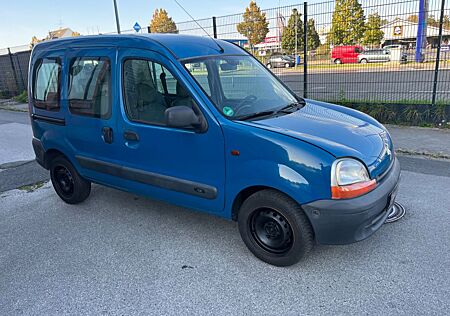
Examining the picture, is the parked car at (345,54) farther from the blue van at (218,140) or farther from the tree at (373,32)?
the blue van at (218,140)

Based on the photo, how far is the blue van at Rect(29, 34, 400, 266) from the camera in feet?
8.82

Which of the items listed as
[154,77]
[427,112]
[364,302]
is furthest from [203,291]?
[427,112]

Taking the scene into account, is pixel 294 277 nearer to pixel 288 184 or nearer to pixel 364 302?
pixel 364 302

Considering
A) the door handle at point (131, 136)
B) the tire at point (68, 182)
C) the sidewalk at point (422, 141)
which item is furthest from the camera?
the sidewalk at point (422, 141)

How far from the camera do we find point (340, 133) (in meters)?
2.97

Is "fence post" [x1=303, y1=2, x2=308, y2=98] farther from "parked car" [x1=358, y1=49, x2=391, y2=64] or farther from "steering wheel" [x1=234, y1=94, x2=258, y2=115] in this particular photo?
"steering wheel" [x1=234, y1=94, x2=258, y2=115]

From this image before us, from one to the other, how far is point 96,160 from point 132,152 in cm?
63

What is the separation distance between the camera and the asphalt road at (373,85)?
24.2 ft

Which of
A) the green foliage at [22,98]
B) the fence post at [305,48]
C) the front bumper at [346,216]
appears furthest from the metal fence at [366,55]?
the green foliage at [22,98]

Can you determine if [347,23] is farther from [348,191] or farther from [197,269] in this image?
[197,269]

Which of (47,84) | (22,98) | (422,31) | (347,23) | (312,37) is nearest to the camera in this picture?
(47,84)

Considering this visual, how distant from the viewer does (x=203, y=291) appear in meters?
2.77

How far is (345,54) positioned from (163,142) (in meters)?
6.32

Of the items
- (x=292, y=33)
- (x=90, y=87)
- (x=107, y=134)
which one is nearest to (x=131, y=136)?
(x=107, y=134)
